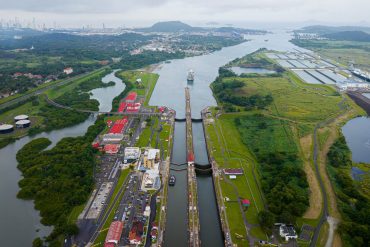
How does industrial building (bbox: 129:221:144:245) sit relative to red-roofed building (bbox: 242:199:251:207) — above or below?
below

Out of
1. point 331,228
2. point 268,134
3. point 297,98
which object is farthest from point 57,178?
point 297,98

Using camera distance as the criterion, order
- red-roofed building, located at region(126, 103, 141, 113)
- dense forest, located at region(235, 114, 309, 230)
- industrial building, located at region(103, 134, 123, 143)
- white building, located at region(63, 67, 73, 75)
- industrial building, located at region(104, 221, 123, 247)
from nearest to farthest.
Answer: industrial building, located at region(104, 221, 123, 247) < dense forest, located at region(235, 114, 309, 230) < industrial building, located at region(103, 134, 123, 143) < red-roofed building, located at region(126, 103, 141, 113) < white building, located at region(63, 67, 73, 75)

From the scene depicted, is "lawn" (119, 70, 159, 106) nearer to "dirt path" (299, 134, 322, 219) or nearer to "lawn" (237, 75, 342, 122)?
"lawn" (237, 75, 342, 122)

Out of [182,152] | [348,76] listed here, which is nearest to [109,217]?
[182,152]

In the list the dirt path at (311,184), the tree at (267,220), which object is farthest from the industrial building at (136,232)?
the dirt path at (311,184)

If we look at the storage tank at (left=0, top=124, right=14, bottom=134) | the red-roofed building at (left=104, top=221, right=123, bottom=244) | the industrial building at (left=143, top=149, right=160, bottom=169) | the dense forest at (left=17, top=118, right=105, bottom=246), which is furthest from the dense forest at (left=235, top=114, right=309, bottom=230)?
the storage tank at (left=0, top=124, right=14, bottom=134)

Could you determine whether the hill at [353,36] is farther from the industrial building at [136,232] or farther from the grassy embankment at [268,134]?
the industrial building at [136,232]

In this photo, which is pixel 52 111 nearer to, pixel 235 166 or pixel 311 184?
pixel 235 166

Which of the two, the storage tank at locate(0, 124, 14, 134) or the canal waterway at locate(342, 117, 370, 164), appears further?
the storage tank at locate(0, 124, 14, 134)
